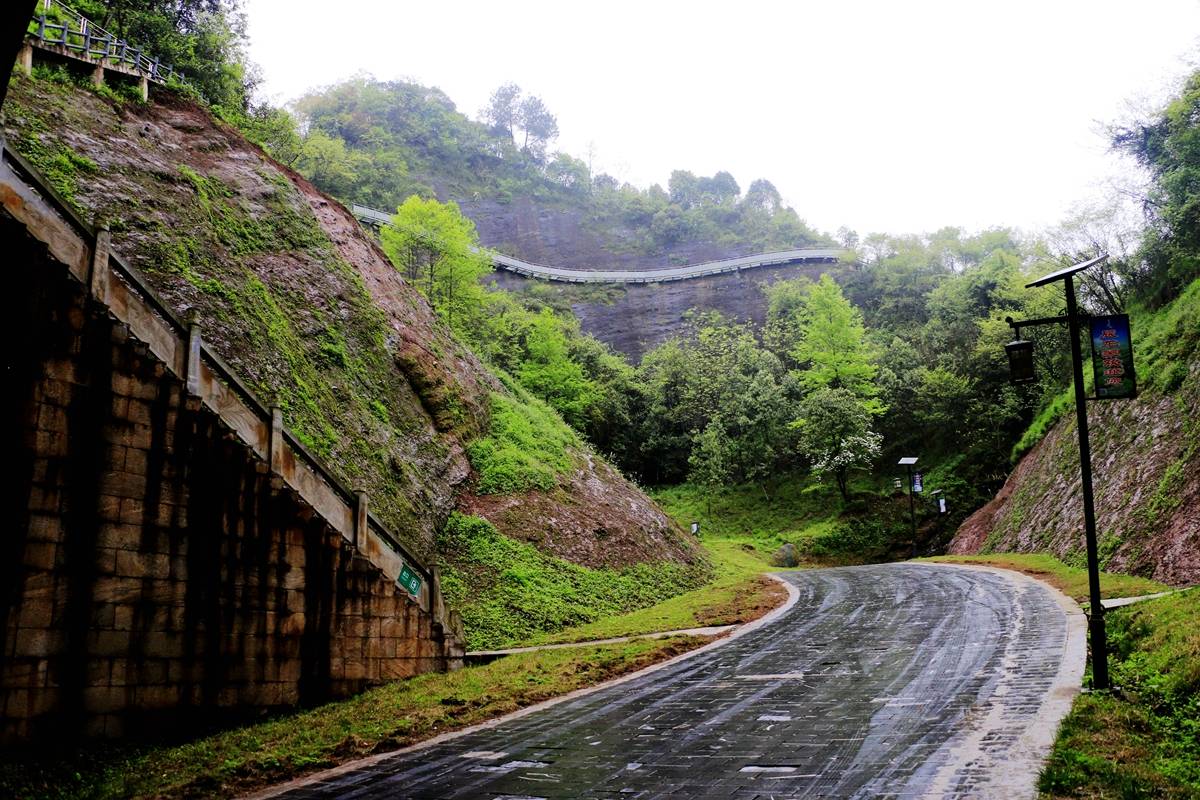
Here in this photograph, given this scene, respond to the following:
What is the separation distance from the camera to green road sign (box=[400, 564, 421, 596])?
13617 millimetres

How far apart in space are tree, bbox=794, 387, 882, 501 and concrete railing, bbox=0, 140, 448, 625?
31287 mm

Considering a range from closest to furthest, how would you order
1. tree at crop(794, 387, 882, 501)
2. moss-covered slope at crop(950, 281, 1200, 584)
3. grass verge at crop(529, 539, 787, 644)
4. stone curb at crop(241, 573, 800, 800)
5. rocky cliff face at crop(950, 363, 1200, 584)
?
stone curb at crop(241, 573, 800, 800)
rocky cliff face at crop(950, 363, 1200, 584)
moss-covered slope at crop(950, 281, 1200, 584)
grass verge at crop(529, 539, 787, 644)
tree at crop(794, 387, 882, 501)

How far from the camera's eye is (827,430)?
40938 millimetres

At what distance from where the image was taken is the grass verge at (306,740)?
25.4 feet

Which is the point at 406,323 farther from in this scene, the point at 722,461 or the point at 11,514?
the point at 722,461

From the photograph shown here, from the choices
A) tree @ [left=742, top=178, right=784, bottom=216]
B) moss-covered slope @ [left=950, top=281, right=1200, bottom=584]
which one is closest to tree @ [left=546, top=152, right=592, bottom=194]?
tree @ [left=742, top=178, right=784, bottom=216]

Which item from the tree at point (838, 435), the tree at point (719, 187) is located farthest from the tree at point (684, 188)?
A: the tree at point (838, 435)

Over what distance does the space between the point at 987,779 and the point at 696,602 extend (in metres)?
15.8

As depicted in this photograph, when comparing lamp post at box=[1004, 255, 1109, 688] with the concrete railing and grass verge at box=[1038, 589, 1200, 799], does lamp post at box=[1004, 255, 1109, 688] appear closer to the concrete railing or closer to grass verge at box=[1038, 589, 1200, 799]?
grass verge at box=[1038, 589, 1200, 799]

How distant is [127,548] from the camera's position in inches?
374

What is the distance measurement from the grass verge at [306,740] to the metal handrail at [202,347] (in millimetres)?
2494

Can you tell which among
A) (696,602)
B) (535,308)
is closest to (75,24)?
(696,602)

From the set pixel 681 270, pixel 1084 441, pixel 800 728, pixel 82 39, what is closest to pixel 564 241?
pixel 681 270

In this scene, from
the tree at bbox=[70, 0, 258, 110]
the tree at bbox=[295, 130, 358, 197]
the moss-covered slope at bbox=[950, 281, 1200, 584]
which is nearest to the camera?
the moss-covered slope at bbox=[950, 281, 1200, 584]
